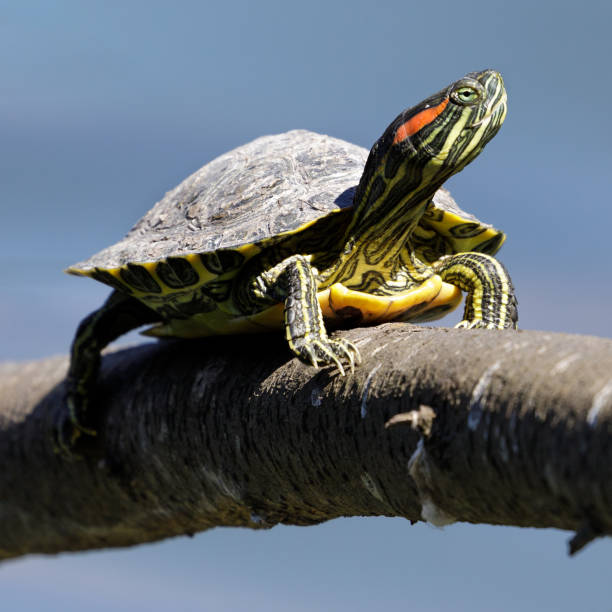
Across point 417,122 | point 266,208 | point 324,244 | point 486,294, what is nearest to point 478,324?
point 486,294

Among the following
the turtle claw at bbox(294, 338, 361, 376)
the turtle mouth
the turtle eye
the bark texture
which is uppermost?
the turtle eye

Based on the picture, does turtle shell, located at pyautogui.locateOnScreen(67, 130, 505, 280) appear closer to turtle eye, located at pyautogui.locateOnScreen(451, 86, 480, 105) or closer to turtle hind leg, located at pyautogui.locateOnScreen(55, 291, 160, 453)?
turtle hind leg, located at pyautogui.locateOnScreen(55, 291, 160, 453)

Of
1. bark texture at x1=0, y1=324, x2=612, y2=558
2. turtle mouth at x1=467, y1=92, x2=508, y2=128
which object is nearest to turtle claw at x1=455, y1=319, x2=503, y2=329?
bark texture at x1=0, y1=324, x2=612, y2=558

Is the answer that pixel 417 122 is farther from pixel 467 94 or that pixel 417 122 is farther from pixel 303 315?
pixel 303 315

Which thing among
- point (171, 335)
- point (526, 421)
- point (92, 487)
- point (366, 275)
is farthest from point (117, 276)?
point (526, 421)

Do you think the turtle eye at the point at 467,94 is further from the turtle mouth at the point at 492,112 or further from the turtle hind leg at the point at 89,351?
the turtle hind leg at the point at 89,351

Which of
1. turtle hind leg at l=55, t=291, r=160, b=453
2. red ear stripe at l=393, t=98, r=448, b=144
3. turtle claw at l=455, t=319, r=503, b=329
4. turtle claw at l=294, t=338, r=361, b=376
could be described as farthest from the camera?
turtle hind leg at l=55, t=291, r=160, b=453

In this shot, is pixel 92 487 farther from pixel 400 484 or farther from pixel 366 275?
pixel 400 484
